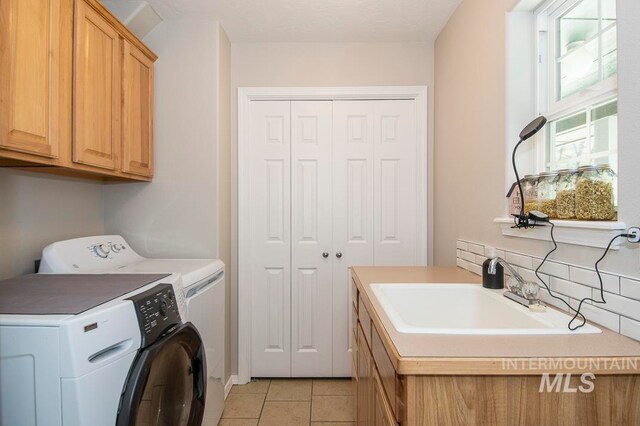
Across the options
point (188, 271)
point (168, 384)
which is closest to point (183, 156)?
point (188, 271)

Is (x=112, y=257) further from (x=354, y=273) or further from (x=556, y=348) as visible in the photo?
(x=556, y=348)

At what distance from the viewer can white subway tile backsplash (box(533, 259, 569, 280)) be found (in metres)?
1.05

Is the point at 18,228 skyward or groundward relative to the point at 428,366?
skyward

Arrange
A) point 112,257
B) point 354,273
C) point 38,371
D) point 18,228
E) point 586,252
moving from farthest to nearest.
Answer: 1. point 112,257
2. point 354,273
3. point 18,228
4. point 586,252
5. point 38,371

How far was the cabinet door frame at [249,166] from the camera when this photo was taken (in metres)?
2.29

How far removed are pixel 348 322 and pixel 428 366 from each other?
1.71 metres

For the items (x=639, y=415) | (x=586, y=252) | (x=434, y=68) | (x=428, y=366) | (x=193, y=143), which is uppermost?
(x=434, y=68)

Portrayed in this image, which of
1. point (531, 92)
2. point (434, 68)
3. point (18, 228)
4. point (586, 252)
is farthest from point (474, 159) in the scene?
point (18, 228)

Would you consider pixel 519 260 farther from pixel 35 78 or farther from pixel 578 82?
pixel 35 78

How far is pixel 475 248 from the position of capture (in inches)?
65.4

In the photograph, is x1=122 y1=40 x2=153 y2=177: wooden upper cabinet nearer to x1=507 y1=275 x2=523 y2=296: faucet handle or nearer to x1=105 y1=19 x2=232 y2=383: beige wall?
x1=105 y1=19 x2=232 y2=383: beige wall

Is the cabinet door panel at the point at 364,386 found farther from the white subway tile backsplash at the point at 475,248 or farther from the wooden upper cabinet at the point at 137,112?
the wooden upper cabinet at the point at 137,112

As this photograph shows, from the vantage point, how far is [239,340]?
2309mm

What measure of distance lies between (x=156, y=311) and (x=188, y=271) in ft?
1.56
